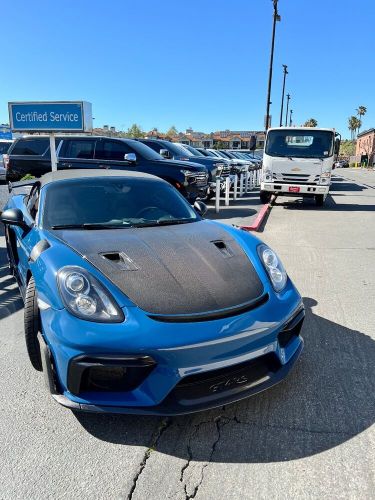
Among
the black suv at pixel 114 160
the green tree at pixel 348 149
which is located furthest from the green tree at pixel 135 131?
the black suv at pixel 114 160

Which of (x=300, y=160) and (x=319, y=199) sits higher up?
(x=300, y=160)

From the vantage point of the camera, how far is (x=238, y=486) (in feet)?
6.71

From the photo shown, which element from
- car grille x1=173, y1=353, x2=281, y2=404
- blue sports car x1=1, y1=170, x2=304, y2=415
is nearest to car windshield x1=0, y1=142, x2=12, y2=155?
blue sports car x1=1, y1=170, x2=304, y2=415

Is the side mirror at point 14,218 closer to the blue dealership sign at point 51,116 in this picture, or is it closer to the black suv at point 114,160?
the blue dealership sign at point 51,116

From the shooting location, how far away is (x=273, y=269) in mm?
3055

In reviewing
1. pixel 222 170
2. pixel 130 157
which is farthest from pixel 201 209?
pixel 222 170

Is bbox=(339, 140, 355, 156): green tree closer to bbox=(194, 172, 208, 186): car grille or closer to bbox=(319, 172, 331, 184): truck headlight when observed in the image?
bbox=(319, 172, 331, 184): truck headlight

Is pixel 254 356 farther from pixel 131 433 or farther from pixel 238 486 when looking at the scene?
pixel 131 433

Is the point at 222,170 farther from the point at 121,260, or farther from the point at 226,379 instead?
the point at 226,379

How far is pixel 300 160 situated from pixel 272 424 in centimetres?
1088

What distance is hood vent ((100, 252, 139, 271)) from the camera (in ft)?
8.81

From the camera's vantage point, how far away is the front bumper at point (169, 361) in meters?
2.19

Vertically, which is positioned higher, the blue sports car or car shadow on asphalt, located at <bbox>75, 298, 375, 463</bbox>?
the blue sports car

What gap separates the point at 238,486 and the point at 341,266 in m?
4.70
